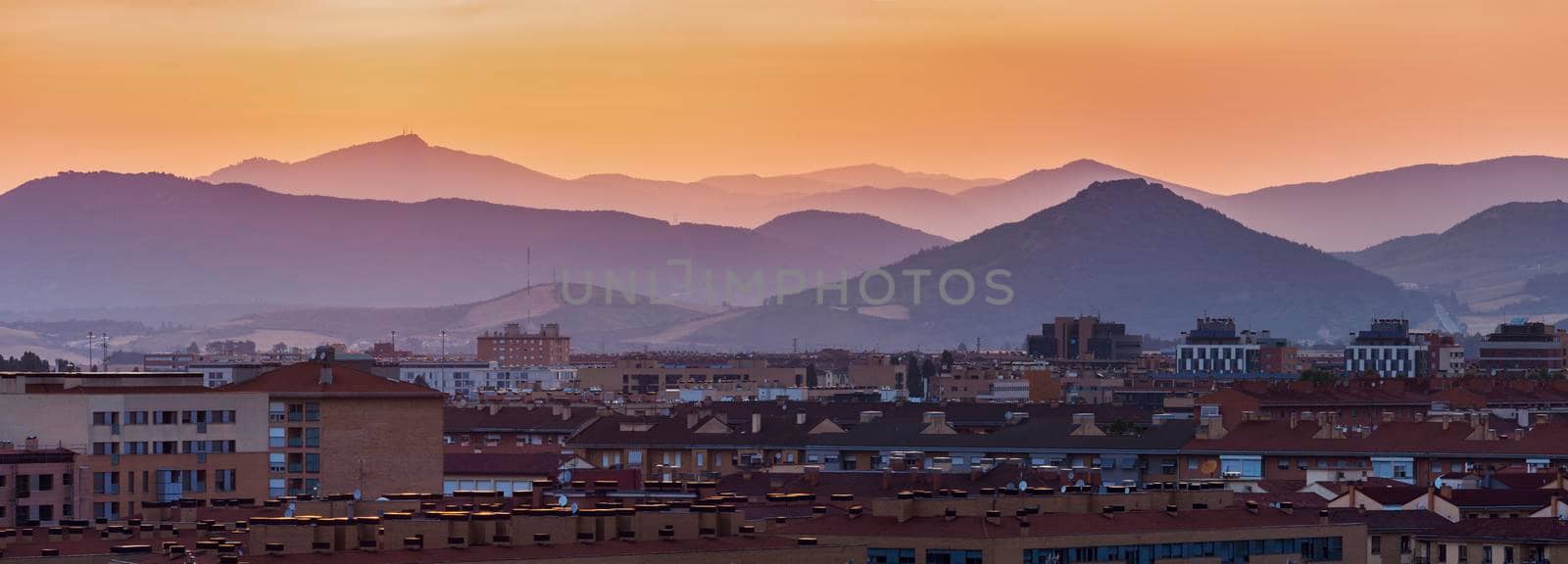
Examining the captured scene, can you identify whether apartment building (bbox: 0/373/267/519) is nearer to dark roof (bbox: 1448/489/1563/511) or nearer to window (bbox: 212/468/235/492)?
window (bbox: 212/468/235/492)

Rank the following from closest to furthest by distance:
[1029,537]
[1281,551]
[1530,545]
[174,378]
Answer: [1029,537] → [1281,551] → [1530,545] → [174,378]

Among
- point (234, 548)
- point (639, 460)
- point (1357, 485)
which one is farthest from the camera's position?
point (639, 460)

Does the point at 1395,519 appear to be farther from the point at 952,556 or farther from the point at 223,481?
the point at 223,481

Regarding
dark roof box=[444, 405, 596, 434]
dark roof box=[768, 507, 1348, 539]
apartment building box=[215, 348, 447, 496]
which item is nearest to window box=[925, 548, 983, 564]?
dark roof box=[768, 507, 1348, 539]

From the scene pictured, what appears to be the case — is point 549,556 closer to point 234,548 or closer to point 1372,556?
point 234,548

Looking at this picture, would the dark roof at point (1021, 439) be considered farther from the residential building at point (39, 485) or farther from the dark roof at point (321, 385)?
the residential building at point (39, 485)

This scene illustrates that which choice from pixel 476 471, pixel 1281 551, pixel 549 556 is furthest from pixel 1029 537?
pixel 476 471

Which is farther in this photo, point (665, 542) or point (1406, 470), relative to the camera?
point (1406, 470)

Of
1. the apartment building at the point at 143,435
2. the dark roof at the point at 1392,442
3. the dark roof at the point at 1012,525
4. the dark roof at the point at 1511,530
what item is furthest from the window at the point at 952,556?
the dark roof at the point at 1392,442
